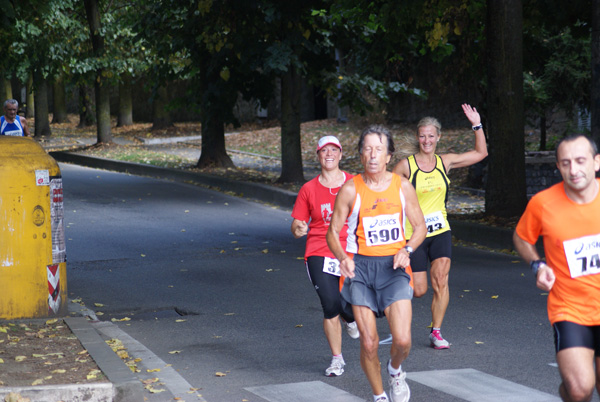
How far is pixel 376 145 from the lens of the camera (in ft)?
19.2

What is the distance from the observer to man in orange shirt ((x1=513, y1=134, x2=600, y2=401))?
4.65m

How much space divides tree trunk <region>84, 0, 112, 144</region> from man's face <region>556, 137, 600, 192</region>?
99.1 feet

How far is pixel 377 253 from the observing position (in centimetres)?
580

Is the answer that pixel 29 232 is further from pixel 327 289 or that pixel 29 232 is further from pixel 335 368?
pixel 335 368

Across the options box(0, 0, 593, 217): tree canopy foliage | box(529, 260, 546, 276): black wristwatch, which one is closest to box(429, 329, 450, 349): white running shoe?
box(529, 260, 546, 276): black wristwatch

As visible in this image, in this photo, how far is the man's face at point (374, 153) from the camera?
5.79 meters

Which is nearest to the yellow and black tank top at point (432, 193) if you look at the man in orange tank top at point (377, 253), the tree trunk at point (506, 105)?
the man in orange tank top at point (377, 253)

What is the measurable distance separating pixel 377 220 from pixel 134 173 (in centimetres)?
2137

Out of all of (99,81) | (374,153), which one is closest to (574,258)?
(374,153)

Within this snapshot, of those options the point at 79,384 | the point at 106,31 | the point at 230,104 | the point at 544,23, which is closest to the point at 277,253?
the point at 79,384

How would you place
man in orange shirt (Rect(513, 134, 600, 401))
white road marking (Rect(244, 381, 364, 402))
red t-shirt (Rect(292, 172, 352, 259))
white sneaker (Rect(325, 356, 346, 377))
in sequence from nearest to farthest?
man in orange shirt (Rect(513, 134, 600, 401)), white road marking (Rect(244, 381, 364, 402)), white sneaker (Rect(325, 356, 346, 377)), red t-shirt (Rect(292, 172, 352, 259))

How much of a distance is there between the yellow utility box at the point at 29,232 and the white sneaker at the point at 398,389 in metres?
3.84

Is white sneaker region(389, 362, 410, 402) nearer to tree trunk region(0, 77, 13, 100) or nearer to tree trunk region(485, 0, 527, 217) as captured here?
tree trunk region(485, 0, 527, 217)

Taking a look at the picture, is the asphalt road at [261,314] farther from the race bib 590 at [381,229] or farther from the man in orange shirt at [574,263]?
the man in orange shirt at [574,263]
